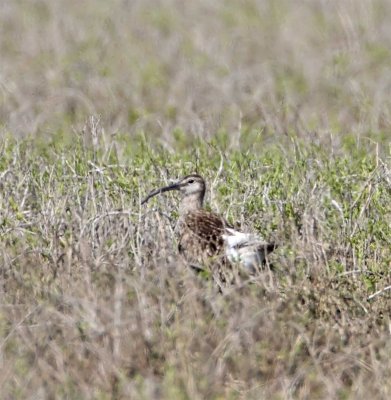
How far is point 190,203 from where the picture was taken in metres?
7.93

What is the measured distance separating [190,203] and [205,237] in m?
0.56

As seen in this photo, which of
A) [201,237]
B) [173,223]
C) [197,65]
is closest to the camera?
[201,237]

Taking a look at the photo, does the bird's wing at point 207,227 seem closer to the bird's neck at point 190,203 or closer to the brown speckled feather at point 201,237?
the brown speckled feather at point 201,237

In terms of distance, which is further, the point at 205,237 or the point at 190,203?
the point at 190,203

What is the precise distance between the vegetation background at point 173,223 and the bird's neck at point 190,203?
5.2 inches

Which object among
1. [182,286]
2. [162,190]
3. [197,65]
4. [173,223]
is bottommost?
[197,65]

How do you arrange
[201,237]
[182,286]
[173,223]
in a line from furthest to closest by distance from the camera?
[173,223], [201,237], [182,286]

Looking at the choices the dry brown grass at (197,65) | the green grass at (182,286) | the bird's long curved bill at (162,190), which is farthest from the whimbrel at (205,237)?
the dry brown grass at (197,65)

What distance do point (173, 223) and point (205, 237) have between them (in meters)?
0.52

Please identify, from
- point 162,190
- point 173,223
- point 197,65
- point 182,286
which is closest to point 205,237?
point 173,223

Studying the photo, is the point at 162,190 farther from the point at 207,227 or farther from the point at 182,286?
the point at 182,286

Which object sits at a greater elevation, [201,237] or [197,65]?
[201,237]

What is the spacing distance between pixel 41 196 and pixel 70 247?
1.53 meters

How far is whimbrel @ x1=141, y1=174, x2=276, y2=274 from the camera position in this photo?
22.7 feet
